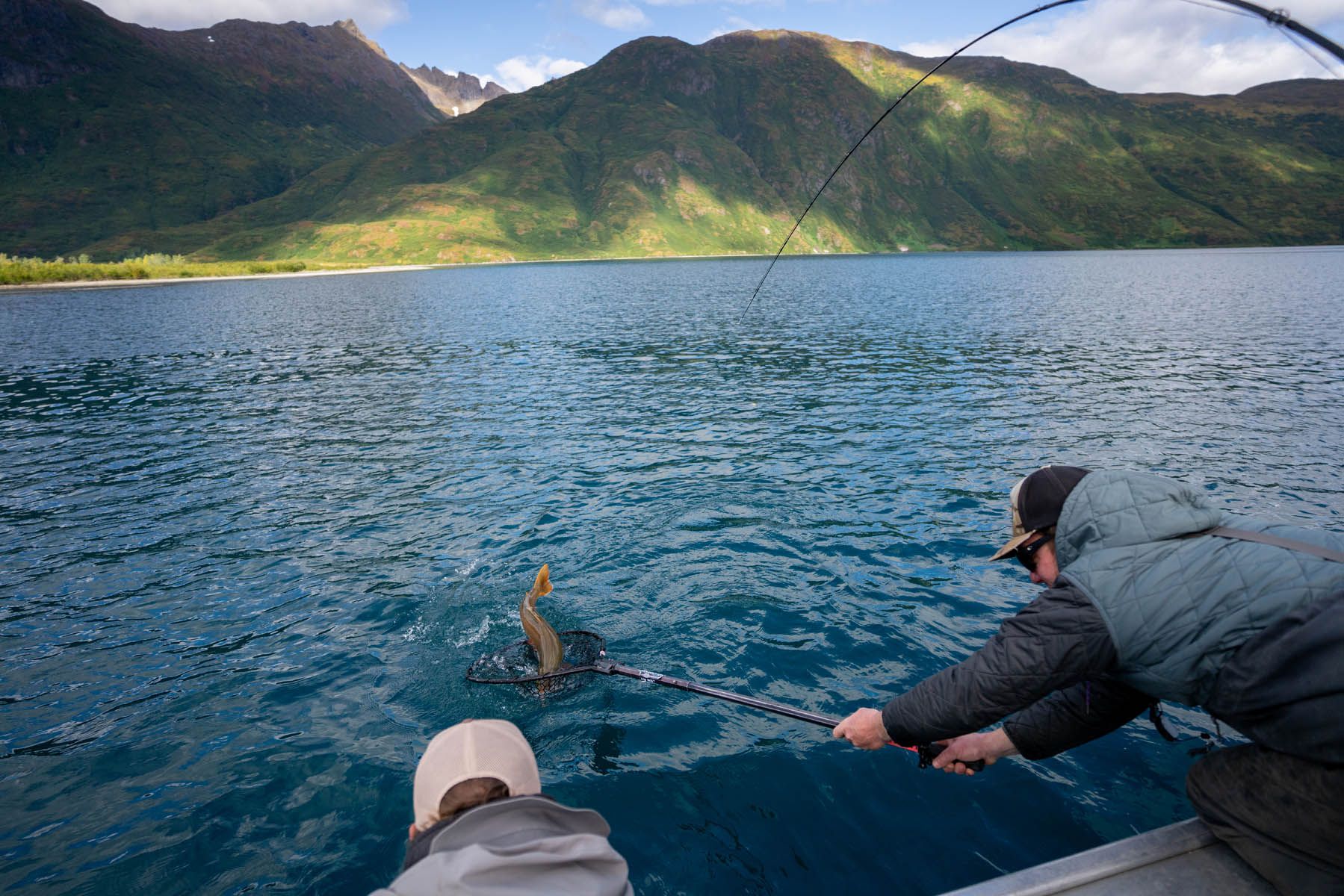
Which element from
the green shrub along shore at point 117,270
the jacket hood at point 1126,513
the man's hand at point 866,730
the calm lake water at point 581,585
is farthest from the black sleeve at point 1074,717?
the green shrub along shore at point 117,270

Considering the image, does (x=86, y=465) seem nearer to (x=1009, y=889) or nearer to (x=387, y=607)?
(x=387, y=607)

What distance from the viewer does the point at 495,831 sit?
3.12 meters

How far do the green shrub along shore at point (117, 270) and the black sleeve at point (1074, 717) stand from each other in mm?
154485

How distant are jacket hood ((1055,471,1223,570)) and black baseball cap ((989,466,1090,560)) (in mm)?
140

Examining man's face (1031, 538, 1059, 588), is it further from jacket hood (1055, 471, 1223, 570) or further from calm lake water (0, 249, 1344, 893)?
calm lake water (0, 249, 1344, 893)

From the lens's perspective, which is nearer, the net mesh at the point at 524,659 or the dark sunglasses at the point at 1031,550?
the dark sunglasses at the point at 1031,550

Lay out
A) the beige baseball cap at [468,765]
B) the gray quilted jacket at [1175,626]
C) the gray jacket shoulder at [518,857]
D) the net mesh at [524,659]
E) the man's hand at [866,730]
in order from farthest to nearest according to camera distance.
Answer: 1. the net mesh at [524,659]
2. the man's hand at [866,730]
3. the gray quilted jacket at [1175,626]
4. the beige baseball cap at [468,765]
5. the gray jacket shoulder at [518,857]

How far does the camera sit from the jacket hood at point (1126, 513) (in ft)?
Result: 14.2

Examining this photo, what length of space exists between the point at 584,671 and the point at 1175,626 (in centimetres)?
655

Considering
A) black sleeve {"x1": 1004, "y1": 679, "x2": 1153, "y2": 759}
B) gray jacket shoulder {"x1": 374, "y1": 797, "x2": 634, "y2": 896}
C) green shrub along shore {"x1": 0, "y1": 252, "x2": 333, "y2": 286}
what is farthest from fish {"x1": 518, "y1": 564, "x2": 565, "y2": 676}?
green shrub along shore {"x1": 0, "y1": 252, "x2": 333, "y2": 286}

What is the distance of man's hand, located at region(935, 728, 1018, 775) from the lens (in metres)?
5.80

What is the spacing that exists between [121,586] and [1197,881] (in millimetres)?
16960

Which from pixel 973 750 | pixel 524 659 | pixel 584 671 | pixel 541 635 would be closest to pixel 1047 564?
pixel 973 750

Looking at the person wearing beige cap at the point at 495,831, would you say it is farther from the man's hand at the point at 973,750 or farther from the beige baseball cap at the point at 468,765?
the man's hand at the point at 973,750
